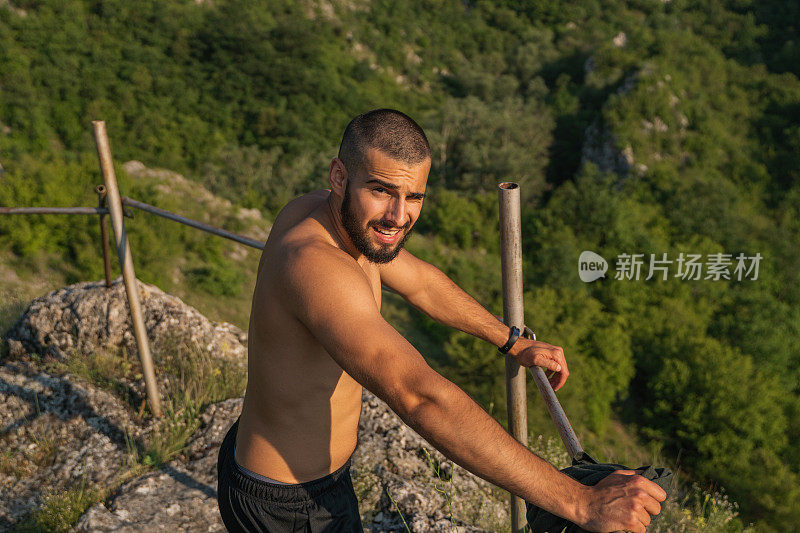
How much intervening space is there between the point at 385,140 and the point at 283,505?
1375 mm

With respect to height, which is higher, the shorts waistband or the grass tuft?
the shorts waistband

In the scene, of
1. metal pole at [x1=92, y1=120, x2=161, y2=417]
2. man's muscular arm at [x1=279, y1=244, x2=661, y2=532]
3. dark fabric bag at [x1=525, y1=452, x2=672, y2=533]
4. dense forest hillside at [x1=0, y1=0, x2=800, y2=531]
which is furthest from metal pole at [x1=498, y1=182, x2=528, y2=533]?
dense forest hillside at [x1=0, y1=0, x2=800, y2=531]

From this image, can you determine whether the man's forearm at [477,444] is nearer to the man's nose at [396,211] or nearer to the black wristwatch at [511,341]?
the man's nose at [396,211]

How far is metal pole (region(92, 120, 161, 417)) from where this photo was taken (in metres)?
3.16

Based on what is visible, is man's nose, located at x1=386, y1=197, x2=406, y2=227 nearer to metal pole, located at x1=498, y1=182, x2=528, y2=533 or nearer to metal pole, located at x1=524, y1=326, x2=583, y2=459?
metal pole, located at x1=498, y1=182, x2=528, y2=533

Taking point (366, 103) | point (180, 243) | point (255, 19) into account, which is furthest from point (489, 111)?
point (180, 243)

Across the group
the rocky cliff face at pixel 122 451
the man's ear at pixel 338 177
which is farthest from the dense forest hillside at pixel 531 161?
the man's ear at pixel 338 177

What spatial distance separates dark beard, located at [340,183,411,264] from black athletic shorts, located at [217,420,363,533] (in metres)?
0.92

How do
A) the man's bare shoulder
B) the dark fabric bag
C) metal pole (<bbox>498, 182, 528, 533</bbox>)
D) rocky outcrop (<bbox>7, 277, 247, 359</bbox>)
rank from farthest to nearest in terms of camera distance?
rocky outcrop (<bbox>7, 277, 247, 359</bbox>) < metal pole (<bbox>498, 182, 528, 533</bbox>) < the man's bare shoulder < the dark fabric bag

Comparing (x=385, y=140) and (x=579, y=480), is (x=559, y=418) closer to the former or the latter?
(x=579, y=480)

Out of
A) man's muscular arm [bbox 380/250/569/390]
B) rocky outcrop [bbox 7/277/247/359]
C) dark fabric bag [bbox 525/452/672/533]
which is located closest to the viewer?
dark fabric bag [bbox 525/452/672/533]

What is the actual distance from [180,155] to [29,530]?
28550mm

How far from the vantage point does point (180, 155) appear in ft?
94.2

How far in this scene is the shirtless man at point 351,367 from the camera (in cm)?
138
